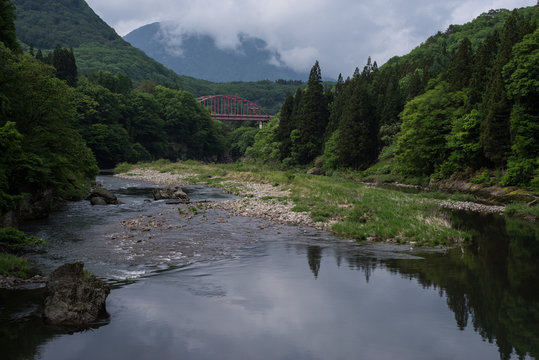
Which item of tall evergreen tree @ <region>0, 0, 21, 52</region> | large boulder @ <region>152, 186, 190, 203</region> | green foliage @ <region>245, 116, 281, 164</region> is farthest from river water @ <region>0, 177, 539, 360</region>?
green foliage @ <region>245, 116, 281, 164</region>

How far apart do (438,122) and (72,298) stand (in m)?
49.3

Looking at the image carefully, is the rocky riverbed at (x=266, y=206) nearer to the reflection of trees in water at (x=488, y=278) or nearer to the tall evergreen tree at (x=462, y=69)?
the reflection of trees in water at (x=488, y=278)

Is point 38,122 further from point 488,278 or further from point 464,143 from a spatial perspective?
point 464,143

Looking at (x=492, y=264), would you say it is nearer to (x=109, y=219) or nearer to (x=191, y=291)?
(x=191, y=291)

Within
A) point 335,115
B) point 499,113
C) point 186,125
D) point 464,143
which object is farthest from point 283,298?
point 186,125

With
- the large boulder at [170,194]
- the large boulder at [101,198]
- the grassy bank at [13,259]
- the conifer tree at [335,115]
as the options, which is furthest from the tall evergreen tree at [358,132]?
the grassy bank at [13,259]

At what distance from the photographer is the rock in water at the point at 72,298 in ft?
32.8

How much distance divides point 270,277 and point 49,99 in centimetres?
1613

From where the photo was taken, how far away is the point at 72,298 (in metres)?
10.2

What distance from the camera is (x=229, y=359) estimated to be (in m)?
8.96

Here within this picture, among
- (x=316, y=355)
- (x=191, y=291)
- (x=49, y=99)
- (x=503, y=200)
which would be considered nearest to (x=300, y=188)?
(x=503, y=200)

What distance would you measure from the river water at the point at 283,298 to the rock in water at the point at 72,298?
33 cm

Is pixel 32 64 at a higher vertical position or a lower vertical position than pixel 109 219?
higher

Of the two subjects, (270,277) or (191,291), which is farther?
(270,277)
